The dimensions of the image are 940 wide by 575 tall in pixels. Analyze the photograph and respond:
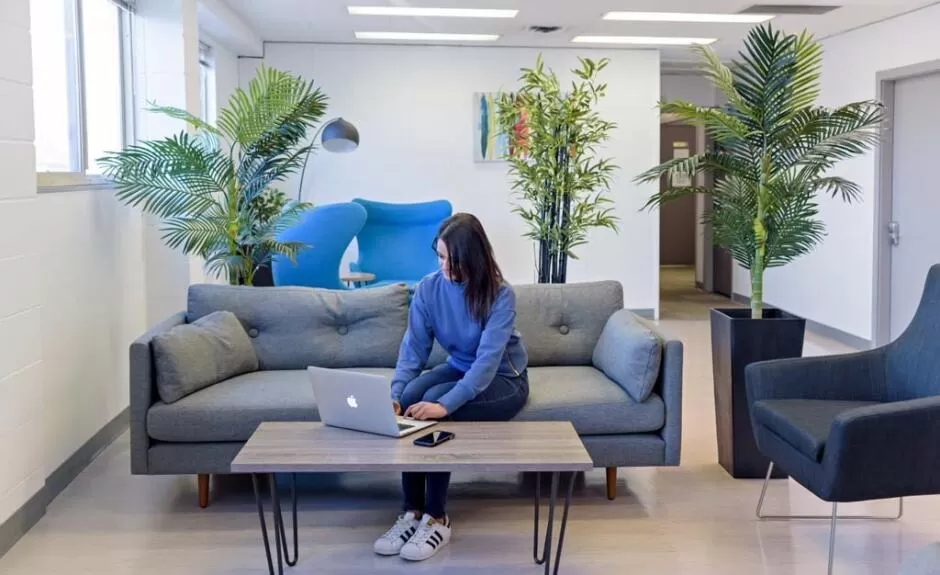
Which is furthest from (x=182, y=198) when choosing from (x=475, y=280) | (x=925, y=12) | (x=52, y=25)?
(x=925, y=12)

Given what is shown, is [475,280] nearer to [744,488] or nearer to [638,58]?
[744,488]

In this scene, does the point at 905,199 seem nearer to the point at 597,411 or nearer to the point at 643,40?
the point at 643,40

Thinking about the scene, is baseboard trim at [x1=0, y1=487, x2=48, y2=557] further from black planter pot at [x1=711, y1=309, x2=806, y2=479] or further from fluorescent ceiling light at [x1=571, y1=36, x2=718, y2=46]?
fluorescent ceiling light at [x1=571, y1=36, x2=718, y2=46]

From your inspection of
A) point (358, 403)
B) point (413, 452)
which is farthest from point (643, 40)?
point (413, 452)

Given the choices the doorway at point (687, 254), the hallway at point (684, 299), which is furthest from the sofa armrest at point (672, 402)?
the hallway at point (684, 299)

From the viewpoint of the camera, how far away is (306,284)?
605cm

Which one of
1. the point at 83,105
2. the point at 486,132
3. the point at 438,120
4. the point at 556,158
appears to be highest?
the point at 438,120

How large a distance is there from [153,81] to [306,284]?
1.50 m

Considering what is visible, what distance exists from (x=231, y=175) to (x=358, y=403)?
2.17 m

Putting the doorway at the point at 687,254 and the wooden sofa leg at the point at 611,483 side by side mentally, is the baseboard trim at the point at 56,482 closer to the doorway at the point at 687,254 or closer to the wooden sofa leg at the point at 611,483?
the wooden sofa leg at the point at 611,483

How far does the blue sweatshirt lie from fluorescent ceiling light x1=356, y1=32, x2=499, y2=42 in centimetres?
515

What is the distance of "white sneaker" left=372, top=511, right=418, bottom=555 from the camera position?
328cm

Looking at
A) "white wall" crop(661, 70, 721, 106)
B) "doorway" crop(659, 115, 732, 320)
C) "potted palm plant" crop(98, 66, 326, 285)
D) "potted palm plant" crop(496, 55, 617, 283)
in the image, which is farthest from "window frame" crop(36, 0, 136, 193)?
"white wall" crop(661, 70, 721, 106)

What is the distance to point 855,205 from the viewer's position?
7.57 m
